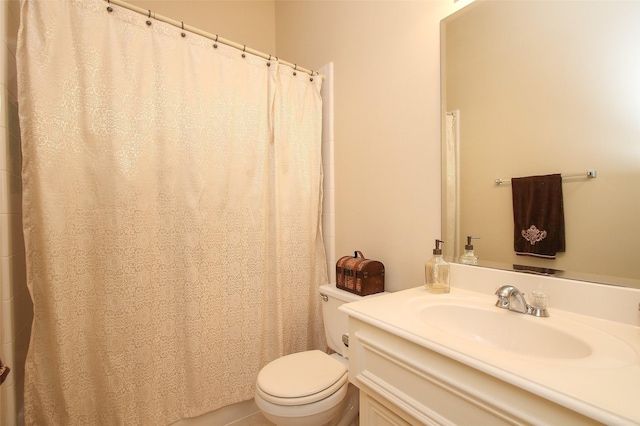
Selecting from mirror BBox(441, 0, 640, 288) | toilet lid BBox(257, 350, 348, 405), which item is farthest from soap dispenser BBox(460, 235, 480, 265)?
toilet lid BBox(257, 350, 348, 405)

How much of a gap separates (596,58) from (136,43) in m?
1.67

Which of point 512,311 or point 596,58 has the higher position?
point 596,58

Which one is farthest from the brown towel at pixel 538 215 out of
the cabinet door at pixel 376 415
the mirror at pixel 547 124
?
the cabinet door at pixel 376 415

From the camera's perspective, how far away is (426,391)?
678 mm

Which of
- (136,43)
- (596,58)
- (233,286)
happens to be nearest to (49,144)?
(136,43)

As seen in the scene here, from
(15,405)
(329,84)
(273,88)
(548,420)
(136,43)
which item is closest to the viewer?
(548,420)

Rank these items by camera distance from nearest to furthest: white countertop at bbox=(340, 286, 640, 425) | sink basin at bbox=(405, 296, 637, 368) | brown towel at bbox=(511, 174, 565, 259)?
1. white countertop at bbox=(340, 286, 640, 425)
2. sink basin at bbox=(405, 296, 637, 368)
3. brown towel at bbox=(511, 174, 565, 259)

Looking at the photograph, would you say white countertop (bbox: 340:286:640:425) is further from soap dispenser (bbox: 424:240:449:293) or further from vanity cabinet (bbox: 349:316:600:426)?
soap dispenser (bbox: 424:240:449:293)

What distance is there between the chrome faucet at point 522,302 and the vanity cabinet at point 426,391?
0.38 metres

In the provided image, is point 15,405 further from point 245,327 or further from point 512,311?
point 512,311

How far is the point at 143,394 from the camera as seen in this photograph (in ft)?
4.06

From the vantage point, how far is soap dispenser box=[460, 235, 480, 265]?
1.10m

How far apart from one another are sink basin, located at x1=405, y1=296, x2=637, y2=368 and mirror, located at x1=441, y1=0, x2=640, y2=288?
20cm

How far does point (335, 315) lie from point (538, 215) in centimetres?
97
